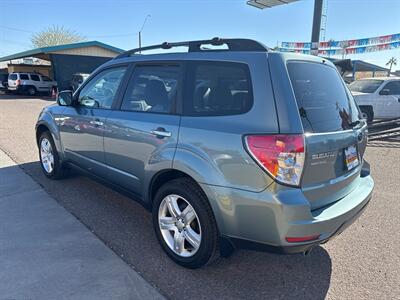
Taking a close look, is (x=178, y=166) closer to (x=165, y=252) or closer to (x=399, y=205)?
(x=165, y=252)

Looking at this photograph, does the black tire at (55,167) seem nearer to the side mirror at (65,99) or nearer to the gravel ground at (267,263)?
the gravel ground at (267,263)

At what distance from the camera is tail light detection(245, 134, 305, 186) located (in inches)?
82.4

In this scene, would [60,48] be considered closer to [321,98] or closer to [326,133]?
[321,98]

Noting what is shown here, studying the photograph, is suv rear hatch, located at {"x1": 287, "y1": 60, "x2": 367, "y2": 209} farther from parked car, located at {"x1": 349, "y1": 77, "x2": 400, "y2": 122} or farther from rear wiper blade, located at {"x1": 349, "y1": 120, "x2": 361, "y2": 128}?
parked car, located at {"x1": 349, "y1": 77, "x2": 400, "y2": 122}

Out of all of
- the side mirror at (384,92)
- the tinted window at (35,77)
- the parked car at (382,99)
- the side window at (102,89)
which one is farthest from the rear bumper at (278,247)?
the tinted window at (35,77)

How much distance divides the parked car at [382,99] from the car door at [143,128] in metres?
8.99

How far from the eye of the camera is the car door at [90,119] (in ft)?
11.8

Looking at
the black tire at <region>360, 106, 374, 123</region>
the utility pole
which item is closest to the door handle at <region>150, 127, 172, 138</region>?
the utility pole

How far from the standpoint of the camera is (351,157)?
2.65 metres

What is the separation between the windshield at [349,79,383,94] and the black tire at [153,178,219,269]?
989 centimetres

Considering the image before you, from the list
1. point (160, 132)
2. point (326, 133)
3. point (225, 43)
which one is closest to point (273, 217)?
point (326, 133)

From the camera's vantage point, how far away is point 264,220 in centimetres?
219

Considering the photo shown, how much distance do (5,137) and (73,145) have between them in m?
5.23

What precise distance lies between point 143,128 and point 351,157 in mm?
1875
